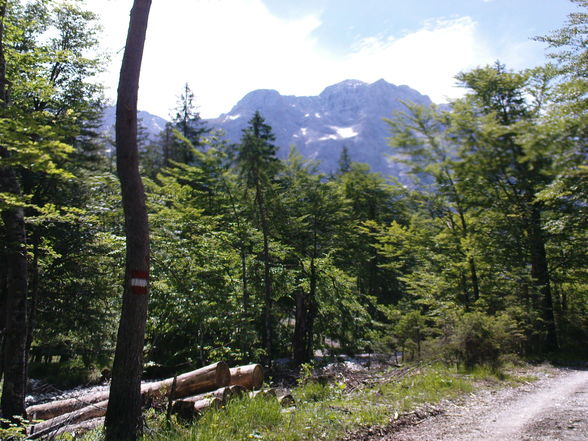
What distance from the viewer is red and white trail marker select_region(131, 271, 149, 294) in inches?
230

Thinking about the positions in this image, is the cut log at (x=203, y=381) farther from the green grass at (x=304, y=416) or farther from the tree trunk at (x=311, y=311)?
the tree trunk at (x=311, y=311)

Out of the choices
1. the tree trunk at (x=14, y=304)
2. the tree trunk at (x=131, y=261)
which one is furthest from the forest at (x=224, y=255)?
the tree trunk at (x=131, y=261)

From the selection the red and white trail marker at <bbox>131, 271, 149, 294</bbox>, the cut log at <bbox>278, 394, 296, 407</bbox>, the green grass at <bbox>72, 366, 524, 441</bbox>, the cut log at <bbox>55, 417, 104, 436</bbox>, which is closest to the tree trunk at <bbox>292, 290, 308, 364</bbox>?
the green grass at <bbox>72, 366, 524, 441</bbox>

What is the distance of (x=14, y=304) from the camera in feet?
26.0

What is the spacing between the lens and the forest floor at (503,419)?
5.51 m

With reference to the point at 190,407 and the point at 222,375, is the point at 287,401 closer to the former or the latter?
the point at 222,375

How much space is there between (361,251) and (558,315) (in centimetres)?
975

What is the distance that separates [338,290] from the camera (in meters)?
18.0

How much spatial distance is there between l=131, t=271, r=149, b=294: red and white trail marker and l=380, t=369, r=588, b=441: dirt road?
13.8 feet

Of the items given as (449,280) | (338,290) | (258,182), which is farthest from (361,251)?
(258,182)

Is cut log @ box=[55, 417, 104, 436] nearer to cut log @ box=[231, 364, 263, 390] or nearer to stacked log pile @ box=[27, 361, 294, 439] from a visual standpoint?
stacked log pile @ box=[27, 361, 294, 439]

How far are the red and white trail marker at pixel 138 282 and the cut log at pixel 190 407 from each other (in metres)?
1.81

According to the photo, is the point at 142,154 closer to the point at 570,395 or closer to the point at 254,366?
the point at 254,366

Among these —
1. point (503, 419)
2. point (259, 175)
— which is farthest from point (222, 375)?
point (259, 175)
